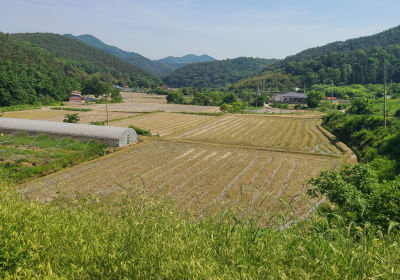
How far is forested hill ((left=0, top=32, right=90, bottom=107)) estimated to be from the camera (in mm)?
59719

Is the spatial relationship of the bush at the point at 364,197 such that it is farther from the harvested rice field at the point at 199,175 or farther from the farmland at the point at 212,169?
the harvested rice field at the point at 199,175

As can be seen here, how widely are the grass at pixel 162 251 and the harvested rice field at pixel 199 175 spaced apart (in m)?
6.68

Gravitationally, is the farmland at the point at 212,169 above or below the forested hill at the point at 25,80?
below

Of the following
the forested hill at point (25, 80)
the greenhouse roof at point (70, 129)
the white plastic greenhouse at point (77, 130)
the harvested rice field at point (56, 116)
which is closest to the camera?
the white plastic greenhouse at point (77, 130)

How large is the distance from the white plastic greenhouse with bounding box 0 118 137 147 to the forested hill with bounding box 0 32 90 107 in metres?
37.1

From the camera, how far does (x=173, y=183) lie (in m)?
15.6

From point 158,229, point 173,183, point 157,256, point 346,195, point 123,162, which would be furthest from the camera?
point 123,162

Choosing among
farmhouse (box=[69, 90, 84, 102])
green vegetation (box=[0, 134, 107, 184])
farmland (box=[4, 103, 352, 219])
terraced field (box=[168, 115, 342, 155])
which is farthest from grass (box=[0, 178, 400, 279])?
farmhouse (box=[69, 90, 84, 102])

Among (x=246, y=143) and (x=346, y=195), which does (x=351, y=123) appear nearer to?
(x=246, y=143)

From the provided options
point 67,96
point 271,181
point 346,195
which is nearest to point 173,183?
point 271,181

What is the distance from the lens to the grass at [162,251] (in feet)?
10.4

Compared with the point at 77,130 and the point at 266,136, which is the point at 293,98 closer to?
the point at 266,136

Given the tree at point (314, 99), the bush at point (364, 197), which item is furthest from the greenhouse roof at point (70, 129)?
the tree at point (314, 99)

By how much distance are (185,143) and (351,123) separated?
17144 mm
